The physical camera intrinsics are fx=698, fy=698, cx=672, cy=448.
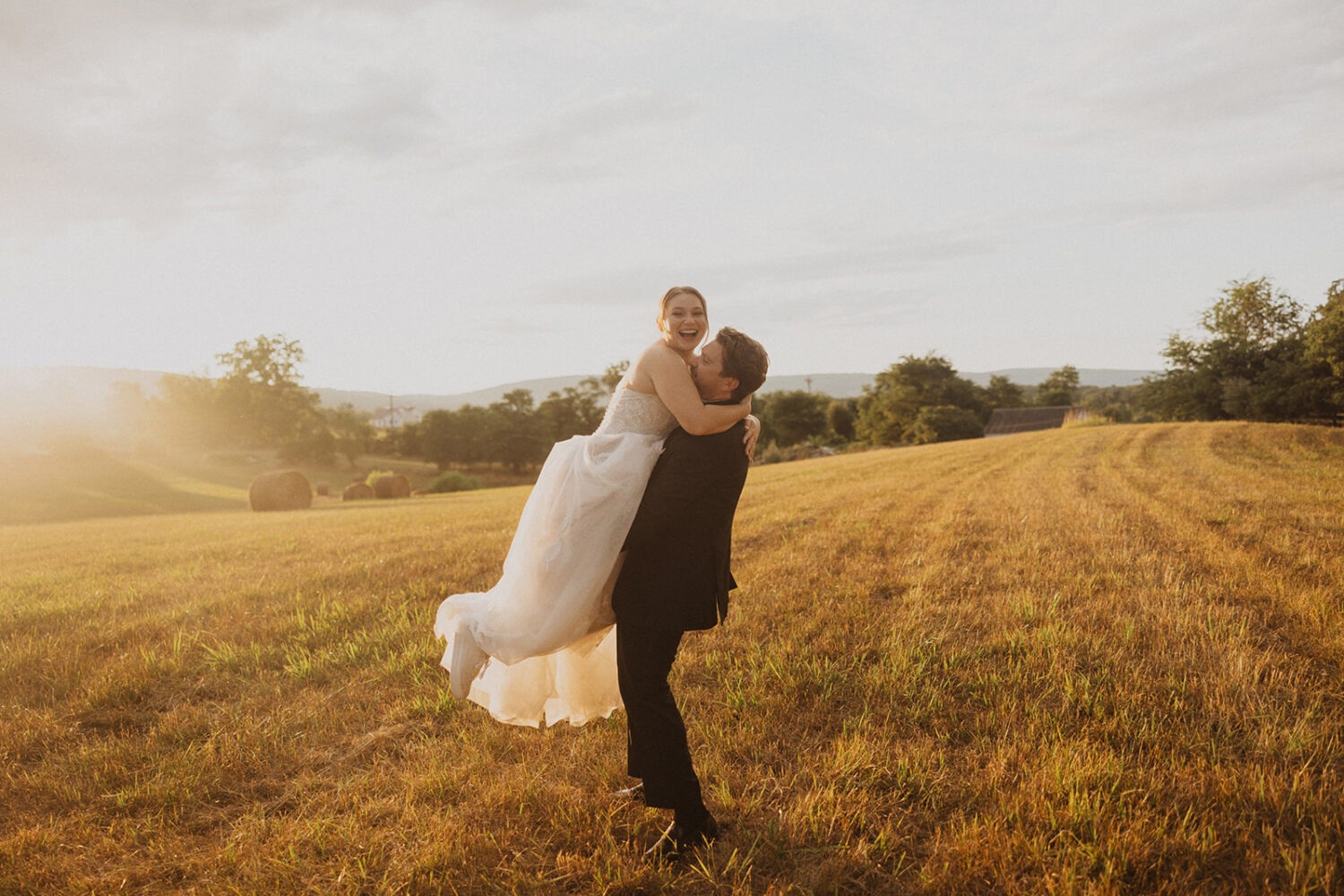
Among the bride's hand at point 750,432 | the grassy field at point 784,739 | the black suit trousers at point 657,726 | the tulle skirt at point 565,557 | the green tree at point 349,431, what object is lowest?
the grassy field at point 784,739

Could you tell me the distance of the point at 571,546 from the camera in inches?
132

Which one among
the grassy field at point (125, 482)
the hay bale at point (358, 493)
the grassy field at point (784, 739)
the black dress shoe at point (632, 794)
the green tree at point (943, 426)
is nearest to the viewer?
the grassy field at point (784, 739)

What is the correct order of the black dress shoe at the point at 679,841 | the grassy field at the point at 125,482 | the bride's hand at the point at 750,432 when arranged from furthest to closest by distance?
the grassy field at the point at 125,482
the bride's hand at the point at 750,432
the black dress shoe at the point at 679,841

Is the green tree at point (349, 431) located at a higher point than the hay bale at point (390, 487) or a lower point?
higher

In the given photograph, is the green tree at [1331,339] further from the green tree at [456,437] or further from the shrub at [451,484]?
the green tree at [456,437]

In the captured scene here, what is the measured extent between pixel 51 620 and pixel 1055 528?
39.6 ft

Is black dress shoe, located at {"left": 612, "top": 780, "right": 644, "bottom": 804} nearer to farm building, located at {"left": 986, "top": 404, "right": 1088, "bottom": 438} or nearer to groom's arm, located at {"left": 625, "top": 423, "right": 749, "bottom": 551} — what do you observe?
groom's arm, located at {"left": 625, "top": 423, "right": 749, "bottom": 551}

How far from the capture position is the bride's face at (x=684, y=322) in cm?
341

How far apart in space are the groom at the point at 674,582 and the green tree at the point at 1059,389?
94.9 meters

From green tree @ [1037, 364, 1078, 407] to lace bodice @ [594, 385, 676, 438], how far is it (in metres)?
94.9

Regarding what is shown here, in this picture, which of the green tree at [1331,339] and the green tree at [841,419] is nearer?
the green tree at [1331,339]

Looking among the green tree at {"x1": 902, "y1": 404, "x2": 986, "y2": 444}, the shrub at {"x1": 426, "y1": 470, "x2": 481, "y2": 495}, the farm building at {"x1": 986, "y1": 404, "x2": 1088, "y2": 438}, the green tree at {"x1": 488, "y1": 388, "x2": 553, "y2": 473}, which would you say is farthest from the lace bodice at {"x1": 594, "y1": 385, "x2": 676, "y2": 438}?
the farm building at {"x1": 986, "y1": 404, "x2": 1088, "y2": 438}

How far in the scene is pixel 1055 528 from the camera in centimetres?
966

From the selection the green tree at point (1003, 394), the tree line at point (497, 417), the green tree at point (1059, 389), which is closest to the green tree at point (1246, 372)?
the tree line at point (497, 417)
